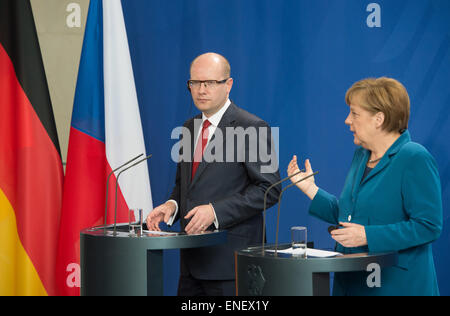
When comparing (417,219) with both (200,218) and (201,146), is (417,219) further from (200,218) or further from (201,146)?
(201,146)

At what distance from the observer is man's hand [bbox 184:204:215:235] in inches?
101

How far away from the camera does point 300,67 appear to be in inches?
167

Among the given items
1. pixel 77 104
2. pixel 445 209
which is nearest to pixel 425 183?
pixel 445 209

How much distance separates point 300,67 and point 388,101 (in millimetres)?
2013

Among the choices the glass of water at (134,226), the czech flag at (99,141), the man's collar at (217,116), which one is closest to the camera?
the glass of water at (134,226)

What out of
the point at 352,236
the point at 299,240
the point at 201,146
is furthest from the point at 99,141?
the point at 352,236

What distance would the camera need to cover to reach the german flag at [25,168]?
365 cm

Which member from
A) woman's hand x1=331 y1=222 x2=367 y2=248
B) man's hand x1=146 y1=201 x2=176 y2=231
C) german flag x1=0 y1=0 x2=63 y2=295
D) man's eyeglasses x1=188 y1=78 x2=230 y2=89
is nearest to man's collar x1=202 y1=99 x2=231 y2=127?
man's eyeglasses x1=188 y1=78 x2=230 y2=89

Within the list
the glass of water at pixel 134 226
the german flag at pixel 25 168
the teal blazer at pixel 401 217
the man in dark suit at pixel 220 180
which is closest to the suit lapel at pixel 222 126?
the man in dark suit at pixel 220 180

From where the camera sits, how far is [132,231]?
8.52 ft

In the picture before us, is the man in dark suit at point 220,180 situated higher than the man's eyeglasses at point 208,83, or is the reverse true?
the man's eyeglasses at point 208,83

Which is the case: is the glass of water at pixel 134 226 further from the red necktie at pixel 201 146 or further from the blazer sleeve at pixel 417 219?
the blazer sleeve at pixel 417 219

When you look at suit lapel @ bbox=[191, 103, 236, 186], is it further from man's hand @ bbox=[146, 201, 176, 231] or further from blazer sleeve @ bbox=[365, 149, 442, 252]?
blazer sleeve @ bbox=[365, 149, 442, 252]

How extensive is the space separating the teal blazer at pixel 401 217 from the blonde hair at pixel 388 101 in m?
0.07
